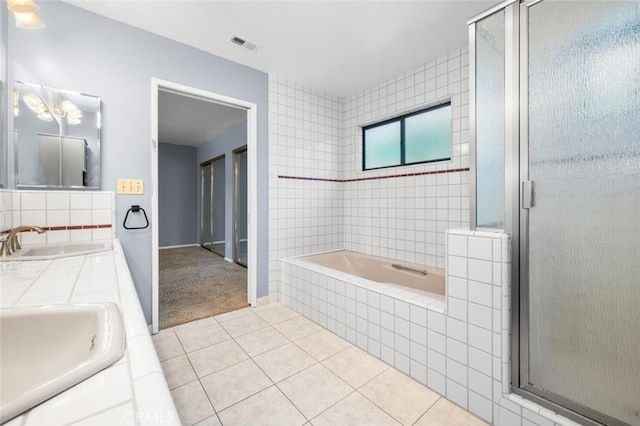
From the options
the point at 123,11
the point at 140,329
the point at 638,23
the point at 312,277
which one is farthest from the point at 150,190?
the point at 638,23

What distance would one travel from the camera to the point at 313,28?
207 cm

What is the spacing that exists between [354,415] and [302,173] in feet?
7.58

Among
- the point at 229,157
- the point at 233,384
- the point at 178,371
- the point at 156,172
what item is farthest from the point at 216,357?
the point at 229,157

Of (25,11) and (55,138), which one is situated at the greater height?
(25,11)

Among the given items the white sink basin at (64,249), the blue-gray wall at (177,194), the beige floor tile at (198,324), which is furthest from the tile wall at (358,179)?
the blue-gray wall at (177,194)

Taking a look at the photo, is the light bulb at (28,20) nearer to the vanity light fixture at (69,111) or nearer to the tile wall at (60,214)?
the vanity light fixture at (69,111)

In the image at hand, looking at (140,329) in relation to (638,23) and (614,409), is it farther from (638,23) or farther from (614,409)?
(638,23)

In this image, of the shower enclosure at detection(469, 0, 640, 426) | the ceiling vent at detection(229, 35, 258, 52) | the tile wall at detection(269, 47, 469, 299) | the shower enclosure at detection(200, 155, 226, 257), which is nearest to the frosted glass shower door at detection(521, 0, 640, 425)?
the shower enclosure at detection(469, 0, 640, 426)

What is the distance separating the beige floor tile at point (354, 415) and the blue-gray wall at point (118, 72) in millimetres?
1690

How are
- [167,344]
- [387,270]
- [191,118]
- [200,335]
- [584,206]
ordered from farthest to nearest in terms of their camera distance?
1. [191,118]
2. [387,270]
3. [200,335]
4. [167,344]
5. [584,206]

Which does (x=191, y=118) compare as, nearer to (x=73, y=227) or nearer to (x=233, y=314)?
(x=73, y=227)

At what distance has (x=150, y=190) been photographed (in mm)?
2170

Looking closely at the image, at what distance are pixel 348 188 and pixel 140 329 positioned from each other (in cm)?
296

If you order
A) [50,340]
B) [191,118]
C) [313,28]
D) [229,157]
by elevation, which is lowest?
[50,340]
